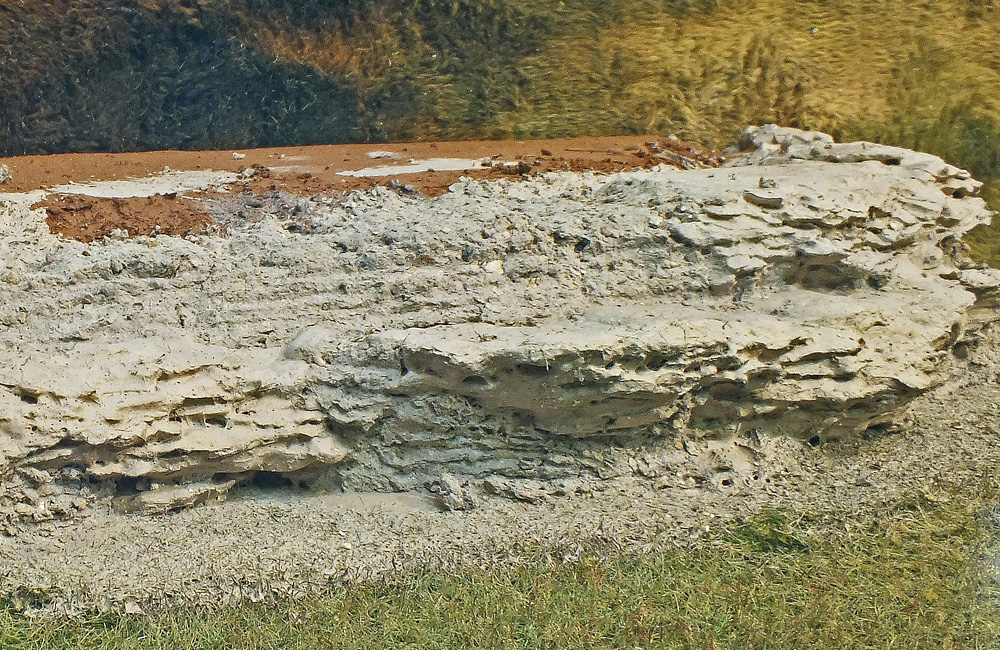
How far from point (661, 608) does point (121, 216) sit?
10.4 ft

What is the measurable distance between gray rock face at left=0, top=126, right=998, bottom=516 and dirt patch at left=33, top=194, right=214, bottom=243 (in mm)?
126

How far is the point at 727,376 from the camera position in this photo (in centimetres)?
461

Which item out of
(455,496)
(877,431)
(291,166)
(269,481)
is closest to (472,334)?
(455,496)

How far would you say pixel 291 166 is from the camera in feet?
18.7

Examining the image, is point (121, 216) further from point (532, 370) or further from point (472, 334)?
point (532, 370)

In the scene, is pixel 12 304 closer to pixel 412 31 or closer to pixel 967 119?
pixel 412 31

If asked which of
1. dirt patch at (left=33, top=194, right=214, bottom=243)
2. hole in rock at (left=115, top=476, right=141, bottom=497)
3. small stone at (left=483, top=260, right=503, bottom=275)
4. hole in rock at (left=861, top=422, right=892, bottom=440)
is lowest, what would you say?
hole in rock at (left=861, top=422, right=892, bottom=440)

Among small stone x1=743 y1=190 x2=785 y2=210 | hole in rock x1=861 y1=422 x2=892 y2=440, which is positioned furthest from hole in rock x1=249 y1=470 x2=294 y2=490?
hole in rock x1=861 y1=422 x2=892 y2=440

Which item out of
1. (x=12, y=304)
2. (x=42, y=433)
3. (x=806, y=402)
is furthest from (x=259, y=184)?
(x=806, y=402)

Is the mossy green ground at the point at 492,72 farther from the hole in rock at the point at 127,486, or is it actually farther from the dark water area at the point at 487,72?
the hole in rock at the point at 127,486

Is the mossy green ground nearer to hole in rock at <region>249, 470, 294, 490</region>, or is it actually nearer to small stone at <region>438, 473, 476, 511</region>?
hole in rock at <region>249, 470, 294, 490</region>

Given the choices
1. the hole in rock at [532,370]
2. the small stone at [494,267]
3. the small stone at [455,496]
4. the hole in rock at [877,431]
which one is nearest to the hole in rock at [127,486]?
the small stone at [455,496]

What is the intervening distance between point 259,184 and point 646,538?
273 centimetres

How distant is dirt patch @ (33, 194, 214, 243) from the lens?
4926 mm
